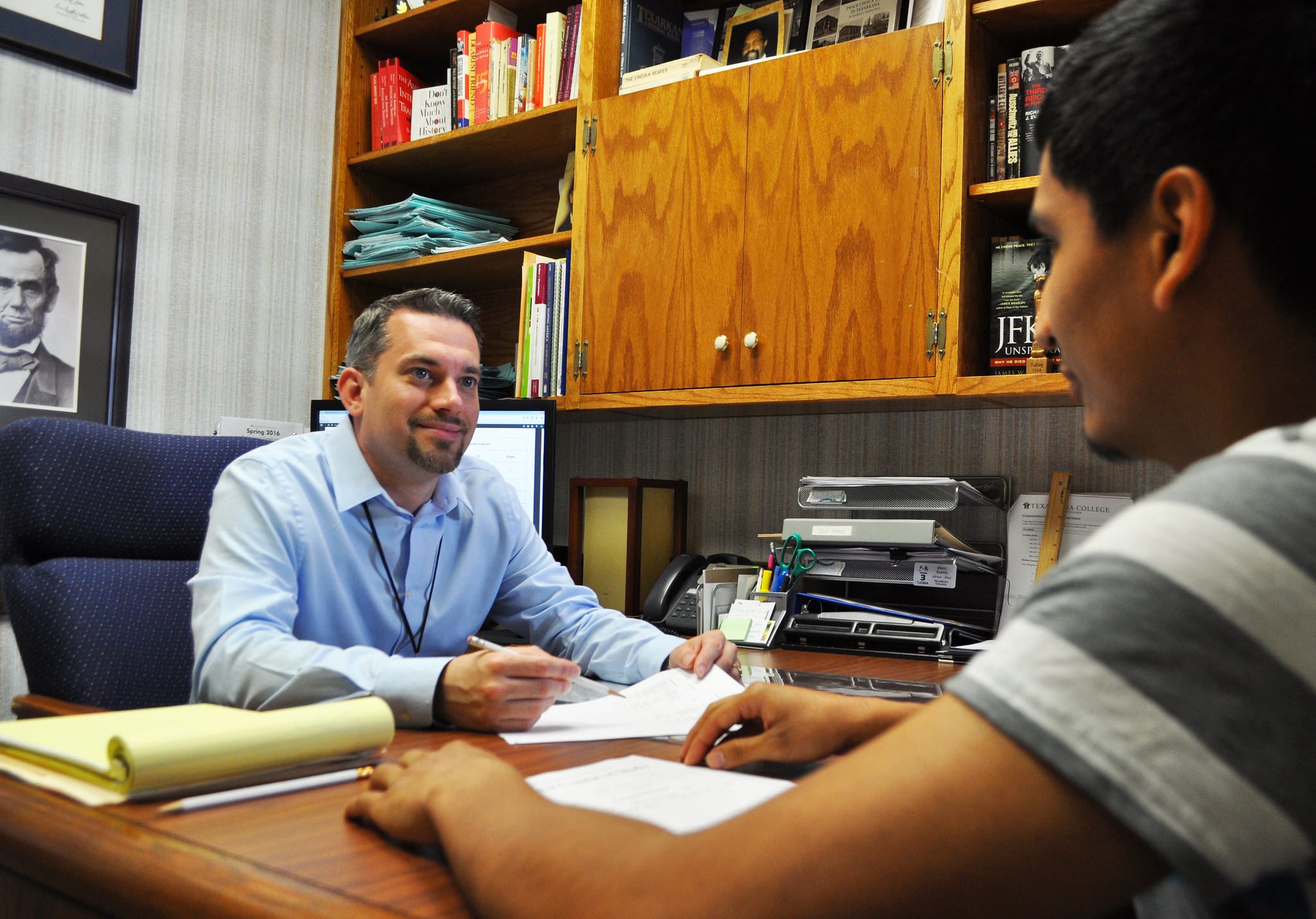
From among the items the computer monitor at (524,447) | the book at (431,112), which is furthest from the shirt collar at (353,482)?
the book at (431,112)

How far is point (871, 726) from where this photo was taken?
0.89m

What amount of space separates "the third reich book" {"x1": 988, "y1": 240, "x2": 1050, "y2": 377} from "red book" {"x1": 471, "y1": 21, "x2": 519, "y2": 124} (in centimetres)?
131

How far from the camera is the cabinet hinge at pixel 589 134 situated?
226 centimetres

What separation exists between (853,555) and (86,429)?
1.29m

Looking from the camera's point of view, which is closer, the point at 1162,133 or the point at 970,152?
the point at 1162,133

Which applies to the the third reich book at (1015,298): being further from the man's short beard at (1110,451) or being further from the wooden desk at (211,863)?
the wooden desk at (211,863)

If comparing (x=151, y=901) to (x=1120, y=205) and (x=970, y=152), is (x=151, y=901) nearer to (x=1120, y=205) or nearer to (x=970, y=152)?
(x=1120, y=205)

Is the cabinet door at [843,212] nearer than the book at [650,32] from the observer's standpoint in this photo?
Yes

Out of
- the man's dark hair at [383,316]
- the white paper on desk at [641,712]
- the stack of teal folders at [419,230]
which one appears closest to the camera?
the white paper on desk at [641,712]

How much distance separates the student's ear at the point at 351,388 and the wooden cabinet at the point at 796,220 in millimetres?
609

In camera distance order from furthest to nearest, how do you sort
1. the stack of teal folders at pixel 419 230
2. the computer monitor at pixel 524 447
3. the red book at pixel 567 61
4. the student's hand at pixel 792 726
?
1. the stack of teal folders at pixel 419 230
2. the red book at pixel 567 61
3. the computer monitor at pixel 524 447
4. the student's hand at pixel 792 726

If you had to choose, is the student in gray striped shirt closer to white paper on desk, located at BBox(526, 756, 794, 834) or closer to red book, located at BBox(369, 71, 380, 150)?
white paper on desk, located at BBox(526, 756, 794, 834)

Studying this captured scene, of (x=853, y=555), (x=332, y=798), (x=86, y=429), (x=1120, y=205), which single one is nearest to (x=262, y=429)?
(x=86, y=429)

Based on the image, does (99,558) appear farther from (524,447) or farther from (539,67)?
(539,67)
